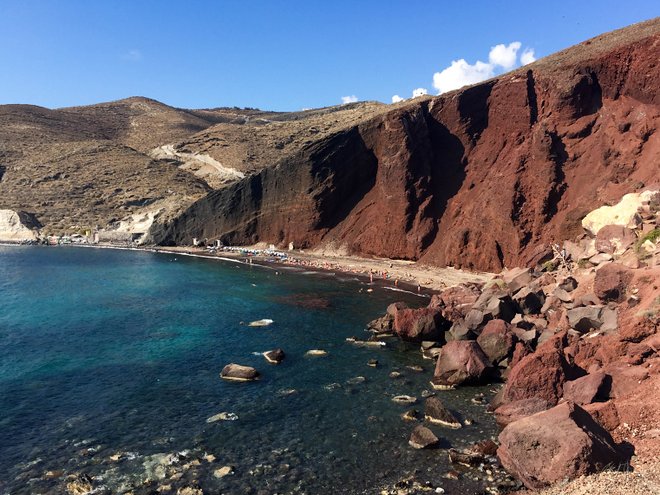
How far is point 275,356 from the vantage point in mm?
33875

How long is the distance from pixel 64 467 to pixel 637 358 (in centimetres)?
2748

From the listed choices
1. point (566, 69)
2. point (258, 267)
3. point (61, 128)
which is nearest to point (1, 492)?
point (258, 267)

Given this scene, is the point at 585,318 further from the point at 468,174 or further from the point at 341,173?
the point at 341,173

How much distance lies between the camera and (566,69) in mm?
65812

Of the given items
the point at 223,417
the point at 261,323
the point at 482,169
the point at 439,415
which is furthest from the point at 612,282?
the point at 482,169

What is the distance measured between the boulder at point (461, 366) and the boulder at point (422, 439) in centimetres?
749

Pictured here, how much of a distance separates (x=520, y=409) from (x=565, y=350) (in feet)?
23.1

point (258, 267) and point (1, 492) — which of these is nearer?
point (1, 492)

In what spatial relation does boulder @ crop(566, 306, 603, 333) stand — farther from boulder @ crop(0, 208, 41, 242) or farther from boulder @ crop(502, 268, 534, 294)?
boulder @ crop(0, 208, 41, 242)

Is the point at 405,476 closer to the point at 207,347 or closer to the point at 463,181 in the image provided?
the point at 207,347

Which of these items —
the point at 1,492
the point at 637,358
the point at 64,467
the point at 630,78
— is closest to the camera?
the point at 1,492

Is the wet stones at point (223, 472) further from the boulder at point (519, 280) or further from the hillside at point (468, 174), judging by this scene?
the hillside at point (468, 174)

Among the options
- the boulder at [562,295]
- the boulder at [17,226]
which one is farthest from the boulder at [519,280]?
the boulder at [17,226]

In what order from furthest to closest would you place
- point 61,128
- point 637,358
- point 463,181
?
point 61,128
point 463,181
point 637,358
